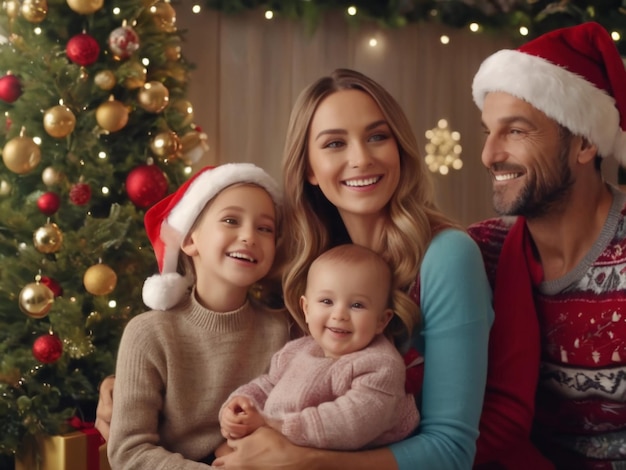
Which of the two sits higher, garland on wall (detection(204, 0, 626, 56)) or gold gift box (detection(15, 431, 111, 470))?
garland on wall (detection(204, 0, 626, 56))

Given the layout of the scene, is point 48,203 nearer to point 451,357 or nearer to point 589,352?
point 451,357

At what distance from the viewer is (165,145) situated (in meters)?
3.18

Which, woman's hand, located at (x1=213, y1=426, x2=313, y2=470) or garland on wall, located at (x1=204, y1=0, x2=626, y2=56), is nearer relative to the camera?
woman's hand, located at (x1=213, y1=426, x2=313, y2=470)

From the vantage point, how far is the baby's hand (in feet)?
6.05

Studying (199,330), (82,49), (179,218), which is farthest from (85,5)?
(199,330)

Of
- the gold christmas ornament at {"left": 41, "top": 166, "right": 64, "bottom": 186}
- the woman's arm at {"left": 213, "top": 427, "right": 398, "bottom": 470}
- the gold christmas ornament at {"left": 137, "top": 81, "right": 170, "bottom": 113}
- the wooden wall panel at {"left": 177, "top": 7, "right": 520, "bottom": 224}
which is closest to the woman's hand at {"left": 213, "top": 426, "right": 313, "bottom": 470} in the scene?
the woman's arm at {"left": 213, "top": 427, "right": 398, "bottom": 470}

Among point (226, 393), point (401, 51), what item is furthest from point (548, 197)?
point (401, 51)


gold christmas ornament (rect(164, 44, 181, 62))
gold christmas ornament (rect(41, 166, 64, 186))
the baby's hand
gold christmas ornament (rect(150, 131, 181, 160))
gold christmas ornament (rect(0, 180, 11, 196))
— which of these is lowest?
the baby's hand

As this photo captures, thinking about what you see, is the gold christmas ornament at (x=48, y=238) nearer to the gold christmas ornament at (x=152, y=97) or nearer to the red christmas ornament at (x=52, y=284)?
the red christmas ornament at (x=52, y=284)

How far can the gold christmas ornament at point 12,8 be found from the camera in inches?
120

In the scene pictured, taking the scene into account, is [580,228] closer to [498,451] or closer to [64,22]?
[498,451]

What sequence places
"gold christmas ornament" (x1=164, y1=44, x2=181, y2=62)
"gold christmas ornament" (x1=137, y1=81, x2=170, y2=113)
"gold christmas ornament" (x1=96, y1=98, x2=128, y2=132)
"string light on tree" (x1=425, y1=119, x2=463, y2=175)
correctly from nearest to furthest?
"gold christmas ornament" (x1=96, y1=98, x2=128, y2=132) → "gold christmas ornament" (x1=137, y1=81, x2=170, y2=113) → "gold christmas ornament" (x1=164, y1=44, x2=181, y2=62) → "string light on tree" (x1=425, y1=119, x2=463, y2=175)

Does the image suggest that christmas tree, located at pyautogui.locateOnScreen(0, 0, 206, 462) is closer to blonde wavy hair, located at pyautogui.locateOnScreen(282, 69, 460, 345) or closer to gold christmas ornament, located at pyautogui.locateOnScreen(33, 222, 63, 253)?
gold christmas ornament, located at pyautogui.locateOnScreen(33, 222, 63, 253)

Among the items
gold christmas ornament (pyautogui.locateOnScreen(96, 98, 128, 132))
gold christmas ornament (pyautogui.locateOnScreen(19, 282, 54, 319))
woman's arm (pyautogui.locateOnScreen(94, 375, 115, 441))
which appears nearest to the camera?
woman's arm (pyautogui.locateOnScreen(94, 375, 115, 441))
